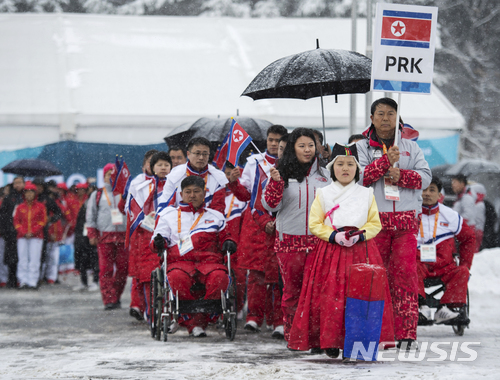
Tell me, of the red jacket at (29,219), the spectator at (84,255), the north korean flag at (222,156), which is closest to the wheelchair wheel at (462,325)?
the north korean flag at (222,156)

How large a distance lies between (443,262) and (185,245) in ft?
8.08

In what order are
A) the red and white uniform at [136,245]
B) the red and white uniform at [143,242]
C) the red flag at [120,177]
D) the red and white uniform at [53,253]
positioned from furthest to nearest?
the red and white uniform at [53,253], the red flag at [120,177], the red and white uniform at [136,245], the red and white uniform at [143,242]

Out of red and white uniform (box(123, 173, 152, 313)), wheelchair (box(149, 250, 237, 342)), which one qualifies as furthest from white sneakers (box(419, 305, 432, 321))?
red and white uniform (box(123, 173, 152, 313))

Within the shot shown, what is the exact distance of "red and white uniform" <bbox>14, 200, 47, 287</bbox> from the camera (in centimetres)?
1416

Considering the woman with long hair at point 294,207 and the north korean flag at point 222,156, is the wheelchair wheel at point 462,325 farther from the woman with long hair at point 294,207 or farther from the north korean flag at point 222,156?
the north korean flag at point 222,156

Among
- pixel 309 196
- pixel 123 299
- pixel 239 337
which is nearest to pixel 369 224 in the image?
pixel 309 196

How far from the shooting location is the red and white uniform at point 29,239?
14.2 meters

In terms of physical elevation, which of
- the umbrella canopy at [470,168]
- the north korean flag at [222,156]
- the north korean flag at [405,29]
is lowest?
the umbrella canopy at [470,168]

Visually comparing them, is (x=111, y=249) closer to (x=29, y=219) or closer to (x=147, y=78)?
(x=29, y=219)

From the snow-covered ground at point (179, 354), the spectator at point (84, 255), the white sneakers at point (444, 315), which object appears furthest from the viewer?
the spectator at point (84, 255)

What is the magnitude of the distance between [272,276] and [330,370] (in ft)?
8.99

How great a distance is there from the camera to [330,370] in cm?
570

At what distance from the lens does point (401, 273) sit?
21.7ft

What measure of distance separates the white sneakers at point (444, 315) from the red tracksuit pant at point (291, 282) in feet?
5.48
